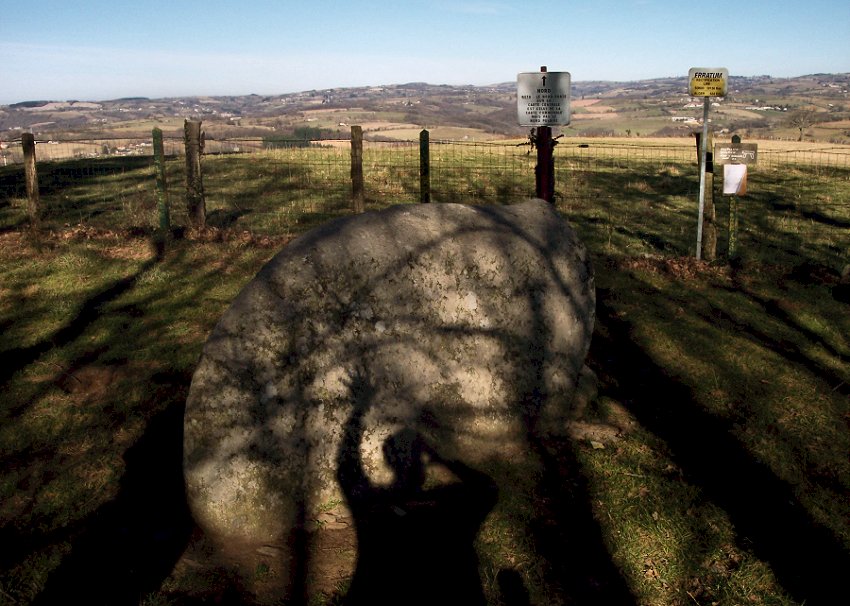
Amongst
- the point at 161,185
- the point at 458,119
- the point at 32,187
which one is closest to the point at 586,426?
the point at 161,185

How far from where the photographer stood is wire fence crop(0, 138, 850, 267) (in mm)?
12852

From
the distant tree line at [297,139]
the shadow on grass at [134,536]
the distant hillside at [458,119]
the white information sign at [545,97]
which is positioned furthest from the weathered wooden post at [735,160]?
the distant hillside at [458,119]

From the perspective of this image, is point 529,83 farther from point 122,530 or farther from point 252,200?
point 252,200

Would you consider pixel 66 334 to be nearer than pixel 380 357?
No

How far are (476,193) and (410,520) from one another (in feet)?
38.7

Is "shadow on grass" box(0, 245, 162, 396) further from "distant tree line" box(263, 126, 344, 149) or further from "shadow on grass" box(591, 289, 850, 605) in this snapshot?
"shadow on grass" box(591, 289, 850, 605)

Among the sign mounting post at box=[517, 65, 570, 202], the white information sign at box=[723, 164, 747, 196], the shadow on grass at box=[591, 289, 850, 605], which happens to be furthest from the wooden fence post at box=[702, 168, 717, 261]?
the shadow on grass at box=[591, 289, 850, 605]

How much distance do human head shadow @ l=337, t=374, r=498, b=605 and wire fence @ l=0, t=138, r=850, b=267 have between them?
7.36 meters

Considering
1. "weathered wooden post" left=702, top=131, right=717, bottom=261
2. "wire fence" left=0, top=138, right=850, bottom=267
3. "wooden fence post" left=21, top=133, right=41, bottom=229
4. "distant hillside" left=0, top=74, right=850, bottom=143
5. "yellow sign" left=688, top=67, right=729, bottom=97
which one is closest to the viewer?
"yellow sign" left=688, top=67, right=729, bottom=97

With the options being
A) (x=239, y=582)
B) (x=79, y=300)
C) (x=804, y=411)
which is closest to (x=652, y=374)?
(x=804, y=411)

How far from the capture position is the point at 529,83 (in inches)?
352

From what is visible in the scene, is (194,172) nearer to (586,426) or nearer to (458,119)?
(586,426)

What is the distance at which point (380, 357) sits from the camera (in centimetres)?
476

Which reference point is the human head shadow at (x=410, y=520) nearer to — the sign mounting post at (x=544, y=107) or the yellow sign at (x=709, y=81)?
the sign mounting post at (x=544, y=107)
